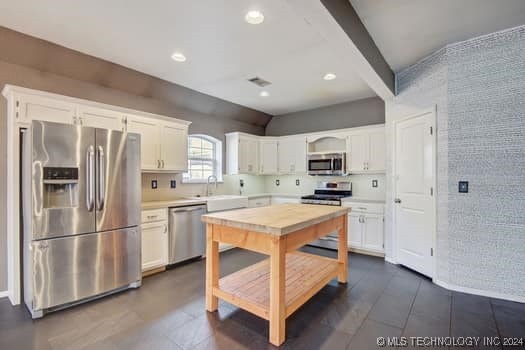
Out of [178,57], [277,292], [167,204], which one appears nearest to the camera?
[277,292]

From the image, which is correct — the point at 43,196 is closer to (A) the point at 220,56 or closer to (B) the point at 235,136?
(A) the point at 220,56

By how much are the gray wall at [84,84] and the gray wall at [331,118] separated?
4.86 feet

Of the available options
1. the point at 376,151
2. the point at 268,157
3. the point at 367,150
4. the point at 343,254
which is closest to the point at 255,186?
the point at 268,157

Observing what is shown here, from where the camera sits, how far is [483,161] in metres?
2.72

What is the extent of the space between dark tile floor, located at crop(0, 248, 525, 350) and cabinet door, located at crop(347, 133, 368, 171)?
2128 mm

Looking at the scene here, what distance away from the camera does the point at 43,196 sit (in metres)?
2.41

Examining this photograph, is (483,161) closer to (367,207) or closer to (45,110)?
(367,207)

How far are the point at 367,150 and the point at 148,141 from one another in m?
3.52

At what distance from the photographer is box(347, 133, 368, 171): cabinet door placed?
4.50 meters

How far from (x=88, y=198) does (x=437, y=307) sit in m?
3.63

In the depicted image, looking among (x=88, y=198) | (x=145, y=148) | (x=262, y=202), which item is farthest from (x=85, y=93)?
(x=262, y=202)

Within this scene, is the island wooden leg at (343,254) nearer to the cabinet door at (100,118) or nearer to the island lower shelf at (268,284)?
the island lower shelf at (268,284)

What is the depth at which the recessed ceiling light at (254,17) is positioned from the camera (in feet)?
7.36

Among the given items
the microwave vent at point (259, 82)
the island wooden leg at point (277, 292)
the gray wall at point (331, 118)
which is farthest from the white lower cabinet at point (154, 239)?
the gray wall at point (331, 118)
